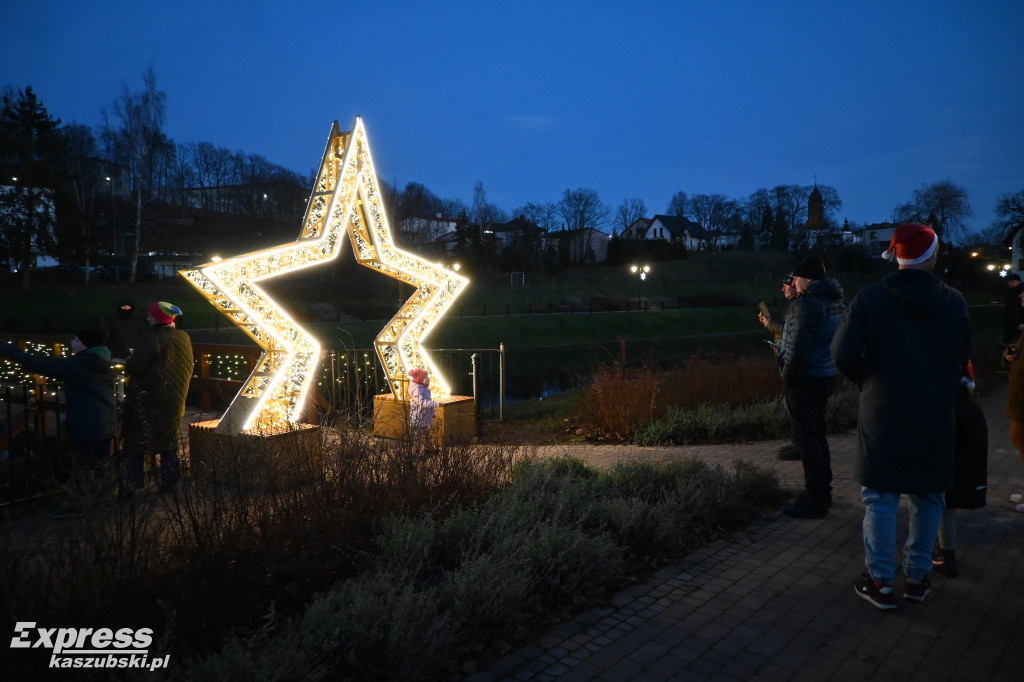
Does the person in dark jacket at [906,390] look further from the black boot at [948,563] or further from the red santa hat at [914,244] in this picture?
the black boot at [948,563]

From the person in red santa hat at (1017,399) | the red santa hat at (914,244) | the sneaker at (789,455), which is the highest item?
the red santa hat at (914,244)

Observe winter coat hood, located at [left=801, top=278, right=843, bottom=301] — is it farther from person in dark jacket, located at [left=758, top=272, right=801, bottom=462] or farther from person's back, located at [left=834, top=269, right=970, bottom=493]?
person's back, located at [left=834, top=269, right=970, bottom=493]

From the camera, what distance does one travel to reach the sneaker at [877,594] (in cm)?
391

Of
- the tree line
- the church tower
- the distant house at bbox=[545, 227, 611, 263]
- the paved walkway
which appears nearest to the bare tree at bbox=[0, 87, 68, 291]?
the tree line

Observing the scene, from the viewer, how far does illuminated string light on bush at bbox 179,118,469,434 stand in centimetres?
697

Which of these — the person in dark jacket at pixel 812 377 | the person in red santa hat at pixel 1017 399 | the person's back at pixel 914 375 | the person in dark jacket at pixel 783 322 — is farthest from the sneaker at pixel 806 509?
the person's back at pixel 914 375

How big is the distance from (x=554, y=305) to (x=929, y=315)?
4282 cm

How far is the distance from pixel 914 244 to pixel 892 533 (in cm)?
161

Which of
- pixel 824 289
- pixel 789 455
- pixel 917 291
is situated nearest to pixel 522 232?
pixel 789 455

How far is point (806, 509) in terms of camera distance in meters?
5.71

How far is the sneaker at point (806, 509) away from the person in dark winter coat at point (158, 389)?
16.8 feet

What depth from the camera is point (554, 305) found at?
153 feet

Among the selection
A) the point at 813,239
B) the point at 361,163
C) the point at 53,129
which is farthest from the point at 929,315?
the point at 813,239

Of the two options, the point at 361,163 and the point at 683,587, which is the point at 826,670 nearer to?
the point at 683,587
